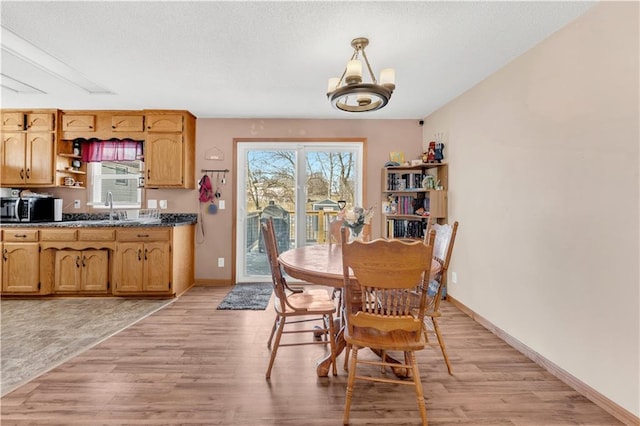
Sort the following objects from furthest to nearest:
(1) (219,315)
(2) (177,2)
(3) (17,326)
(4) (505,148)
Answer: (1) (219,315) → (3) (17,326) → (4) (505,148) → (2) (177,2)

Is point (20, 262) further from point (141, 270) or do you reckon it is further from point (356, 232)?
point (356, 232)

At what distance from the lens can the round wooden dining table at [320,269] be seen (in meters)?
1.71

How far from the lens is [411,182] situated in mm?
3883

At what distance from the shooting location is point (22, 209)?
365 centimetres

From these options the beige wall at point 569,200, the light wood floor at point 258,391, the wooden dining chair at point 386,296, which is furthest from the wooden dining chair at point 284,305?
the beige wall at point 569,200

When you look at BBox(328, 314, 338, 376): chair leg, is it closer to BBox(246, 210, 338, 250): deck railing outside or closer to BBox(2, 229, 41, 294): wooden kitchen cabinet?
BBox(246, 210, 338, 250): deck railing outside

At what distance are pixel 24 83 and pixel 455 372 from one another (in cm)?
483

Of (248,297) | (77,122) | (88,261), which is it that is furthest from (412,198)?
(77,122)

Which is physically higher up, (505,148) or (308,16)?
(308,16)

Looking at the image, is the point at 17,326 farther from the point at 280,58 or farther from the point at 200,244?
the point at 280,58

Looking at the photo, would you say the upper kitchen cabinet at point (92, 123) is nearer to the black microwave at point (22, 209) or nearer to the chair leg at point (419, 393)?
the black microwave at point (22, 209)

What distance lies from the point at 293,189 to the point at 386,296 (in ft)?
9.67

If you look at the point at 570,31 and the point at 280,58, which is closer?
the point at 570,31

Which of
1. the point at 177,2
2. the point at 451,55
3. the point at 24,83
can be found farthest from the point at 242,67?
the point at 24,83
